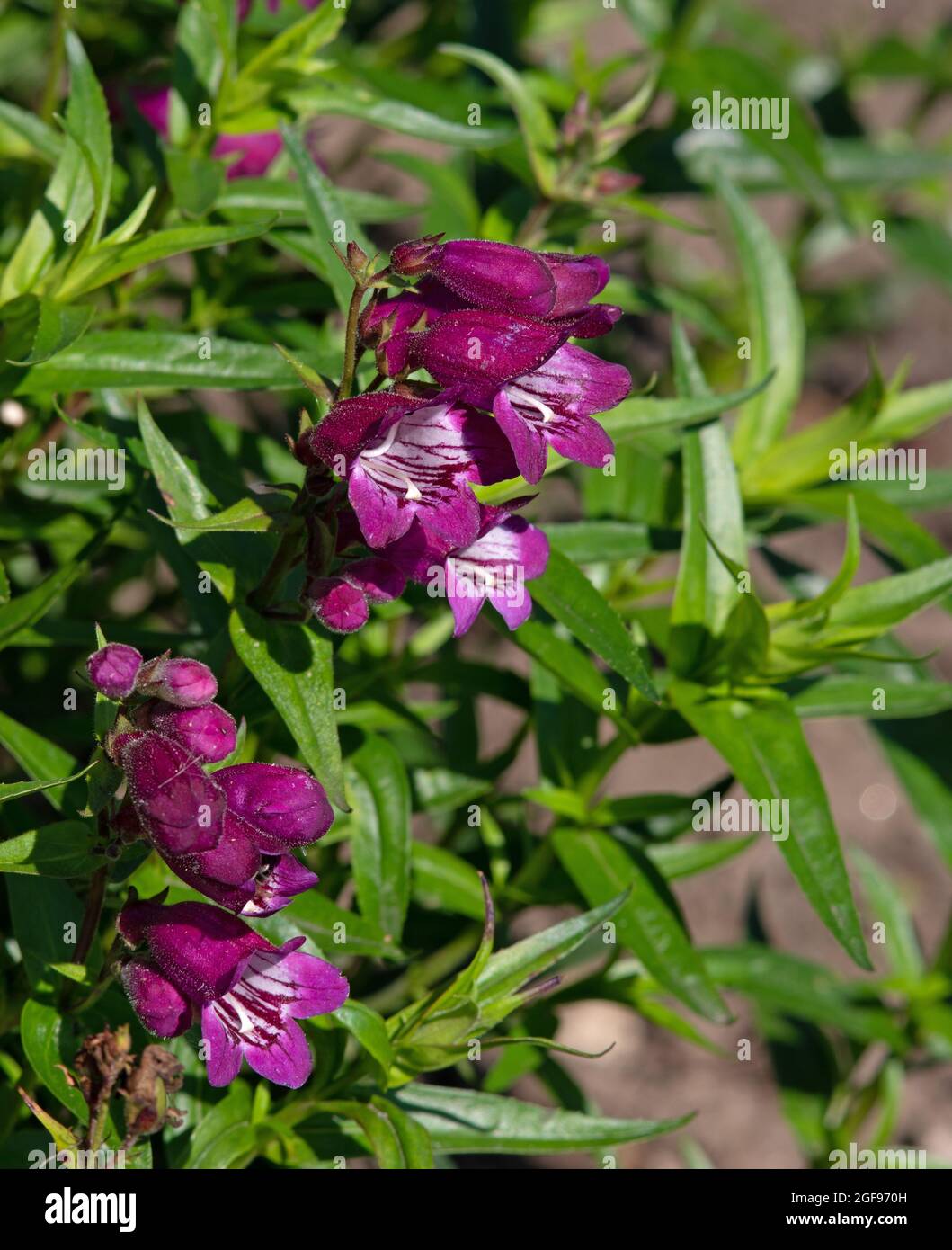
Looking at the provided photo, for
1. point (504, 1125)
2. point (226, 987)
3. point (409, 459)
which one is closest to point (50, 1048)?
point (226, 987)

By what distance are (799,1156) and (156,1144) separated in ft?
10.3

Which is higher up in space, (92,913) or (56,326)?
(56,326)

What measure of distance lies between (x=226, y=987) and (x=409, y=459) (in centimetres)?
76

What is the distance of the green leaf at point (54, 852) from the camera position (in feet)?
6.22

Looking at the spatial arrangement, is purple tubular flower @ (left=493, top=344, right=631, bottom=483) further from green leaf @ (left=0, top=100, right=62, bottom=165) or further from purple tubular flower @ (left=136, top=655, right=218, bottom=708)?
green leaf @ (left=0, top=100, right=62, bottom=165)

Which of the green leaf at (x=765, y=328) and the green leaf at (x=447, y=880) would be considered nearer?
the green leaf at (x=447, y=880)

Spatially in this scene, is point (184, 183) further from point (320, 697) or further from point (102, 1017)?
point (102, 1017)

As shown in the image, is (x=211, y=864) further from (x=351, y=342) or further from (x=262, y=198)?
(x=262, y=198)

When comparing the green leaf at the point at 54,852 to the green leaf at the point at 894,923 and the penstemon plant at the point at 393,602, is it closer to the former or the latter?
the penstemon plant at the point at 393,602

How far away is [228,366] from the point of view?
7.79 feet

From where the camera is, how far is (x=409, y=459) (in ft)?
6.04

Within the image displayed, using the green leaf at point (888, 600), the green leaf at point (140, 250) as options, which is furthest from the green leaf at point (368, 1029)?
the green leaf at point (140, 250)

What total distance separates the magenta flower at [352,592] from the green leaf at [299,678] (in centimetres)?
10

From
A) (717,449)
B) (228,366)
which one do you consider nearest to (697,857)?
(717,449)
